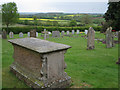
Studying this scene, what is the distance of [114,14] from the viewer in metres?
20.7

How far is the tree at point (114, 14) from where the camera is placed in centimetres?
1959

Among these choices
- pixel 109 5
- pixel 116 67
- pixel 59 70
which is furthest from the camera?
pixel 109 5

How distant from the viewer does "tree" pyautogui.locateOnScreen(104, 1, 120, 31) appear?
19587 millimetres

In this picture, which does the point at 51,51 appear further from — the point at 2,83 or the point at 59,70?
the point at 2,83

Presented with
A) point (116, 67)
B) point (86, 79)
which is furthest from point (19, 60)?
point (116, 67)

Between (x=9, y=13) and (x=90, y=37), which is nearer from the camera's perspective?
(x=90, y=37)

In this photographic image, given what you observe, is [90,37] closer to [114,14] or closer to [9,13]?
[114,14]

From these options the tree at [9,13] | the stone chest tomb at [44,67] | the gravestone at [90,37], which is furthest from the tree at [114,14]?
the tree at [9,13]

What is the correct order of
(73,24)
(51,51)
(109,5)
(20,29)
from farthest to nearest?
(73,24) < (20,29) < (109,5) < (51,51)

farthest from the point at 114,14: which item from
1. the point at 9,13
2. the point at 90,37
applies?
the point at 9,13

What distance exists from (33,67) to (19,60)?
153 cm

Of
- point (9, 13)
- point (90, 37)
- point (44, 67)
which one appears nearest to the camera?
point (44, 67)

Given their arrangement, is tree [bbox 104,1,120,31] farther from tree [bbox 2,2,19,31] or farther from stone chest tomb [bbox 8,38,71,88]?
tree [bbox 2,2,19,31]

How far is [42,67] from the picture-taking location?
5039mm
